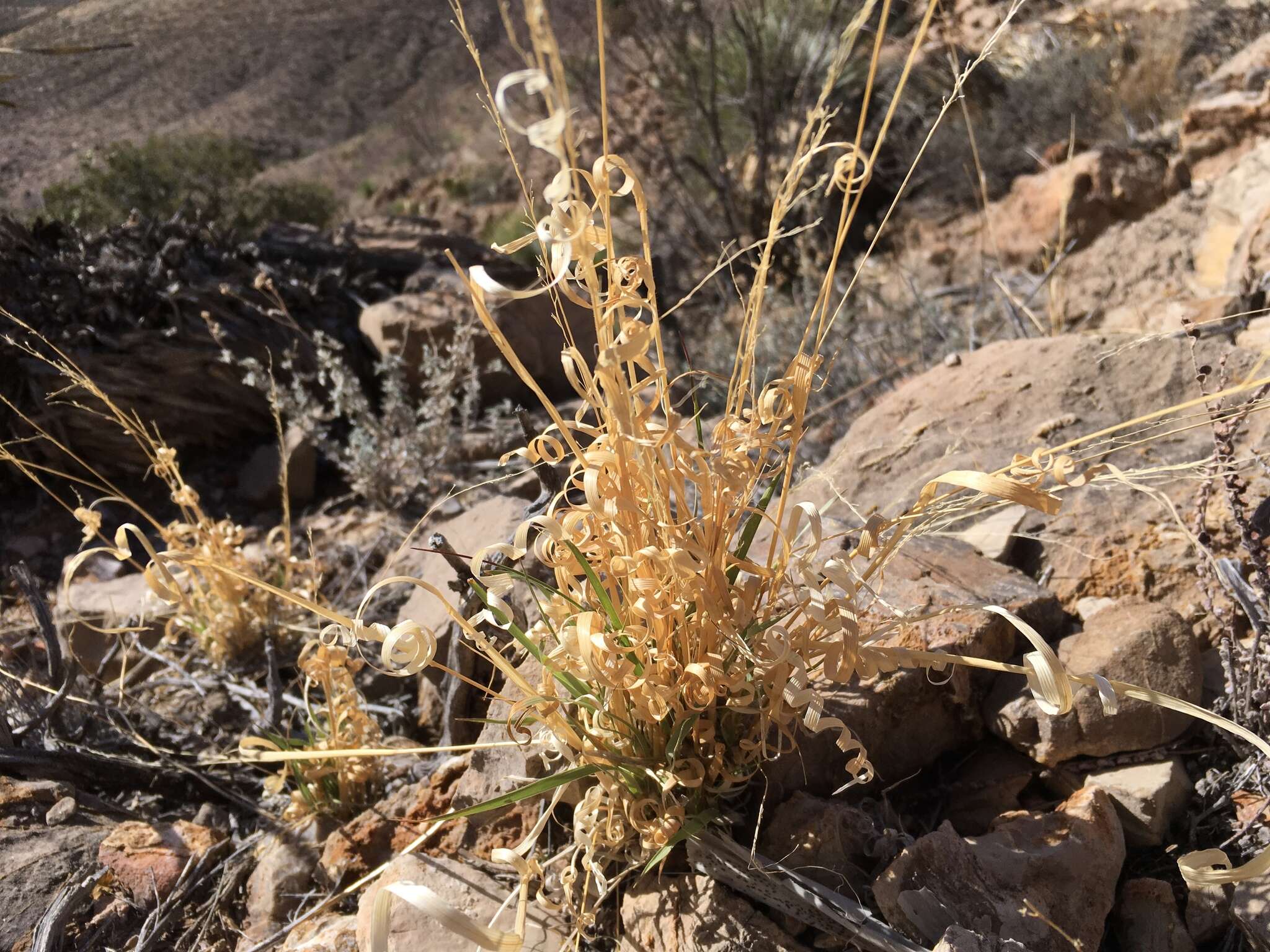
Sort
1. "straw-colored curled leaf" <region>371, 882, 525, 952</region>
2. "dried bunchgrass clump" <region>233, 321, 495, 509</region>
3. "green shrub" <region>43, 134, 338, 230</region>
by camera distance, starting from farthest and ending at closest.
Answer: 1. "green shrub" <region>43, 134, 338, 230</region>
2. "dried bunchgrass clump" <region>233, 321, 495, 509</region>
3. "straw-colored curled leaf" <region>371, 882, 525, 952</region>

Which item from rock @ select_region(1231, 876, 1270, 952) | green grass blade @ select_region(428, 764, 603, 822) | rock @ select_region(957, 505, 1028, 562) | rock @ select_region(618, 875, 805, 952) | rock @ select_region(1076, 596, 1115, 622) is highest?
green grass blade @ select_region(428, 764, 603, 822)

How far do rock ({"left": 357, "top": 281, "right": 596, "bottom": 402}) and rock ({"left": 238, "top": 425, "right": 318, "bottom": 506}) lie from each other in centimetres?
58

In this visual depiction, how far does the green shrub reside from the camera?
8.64 m

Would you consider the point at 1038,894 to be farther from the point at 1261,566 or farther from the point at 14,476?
the point at 14,476

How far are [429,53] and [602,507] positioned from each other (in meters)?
20.0

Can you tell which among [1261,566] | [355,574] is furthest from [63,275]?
[1261,566]

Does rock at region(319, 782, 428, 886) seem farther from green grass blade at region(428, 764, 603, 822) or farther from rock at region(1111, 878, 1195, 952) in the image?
rock at region(1111, 878, 1195, 952)

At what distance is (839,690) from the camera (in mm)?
1445

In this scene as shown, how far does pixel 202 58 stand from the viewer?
50.8ft

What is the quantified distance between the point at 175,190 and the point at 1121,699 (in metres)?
10.7

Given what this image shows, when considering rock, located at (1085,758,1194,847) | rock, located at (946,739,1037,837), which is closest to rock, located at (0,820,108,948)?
rock, located at (946,739,1037,837)

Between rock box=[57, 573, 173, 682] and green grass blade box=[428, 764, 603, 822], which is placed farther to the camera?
rock box=[57, 573, 173, 682]

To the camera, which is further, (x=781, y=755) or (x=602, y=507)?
(x=781, y=755)

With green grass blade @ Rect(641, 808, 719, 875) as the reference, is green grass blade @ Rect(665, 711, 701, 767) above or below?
above
